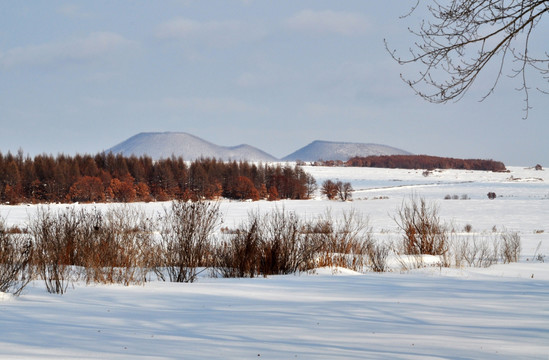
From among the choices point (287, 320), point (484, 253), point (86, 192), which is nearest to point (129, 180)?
point (86, 192)

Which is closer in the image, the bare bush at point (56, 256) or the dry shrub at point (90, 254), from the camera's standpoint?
the bare bush at point (56, 256)

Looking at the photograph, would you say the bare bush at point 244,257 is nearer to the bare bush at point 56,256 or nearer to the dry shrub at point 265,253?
the dry shrub at point 265,253

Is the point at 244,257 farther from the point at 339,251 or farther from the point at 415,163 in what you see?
the point at 415,163

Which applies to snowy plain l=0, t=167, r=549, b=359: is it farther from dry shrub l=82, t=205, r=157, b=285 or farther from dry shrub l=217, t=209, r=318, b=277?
dry shrub l=217, t=209, r=318, b=277

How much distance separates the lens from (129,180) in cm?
7325

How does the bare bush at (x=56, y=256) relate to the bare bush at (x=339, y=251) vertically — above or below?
above

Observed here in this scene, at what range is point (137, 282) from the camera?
25.7ft

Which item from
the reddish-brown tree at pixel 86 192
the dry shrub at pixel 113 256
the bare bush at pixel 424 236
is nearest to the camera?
the dry shrub at pixel 113 256

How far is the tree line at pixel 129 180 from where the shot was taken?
6388cm

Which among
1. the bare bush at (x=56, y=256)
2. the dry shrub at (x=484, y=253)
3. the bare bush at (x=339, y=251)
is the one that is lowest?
the dry shrub at (x=484, y=253)

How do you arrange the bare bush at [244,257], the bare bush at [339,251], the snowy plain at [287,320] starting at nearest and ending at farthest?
the snowy plain at [287,320], the bare bush at [244,257], the bare bush at [339,251]

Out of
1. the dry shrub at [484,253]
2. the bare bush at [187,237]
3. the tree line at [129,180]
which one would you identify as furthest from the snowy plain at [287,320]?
the tree line at [129,180]

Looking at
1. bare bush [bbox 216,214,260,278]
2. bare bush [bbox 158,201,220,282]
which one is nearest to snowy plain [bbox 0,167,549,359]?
bare bush [bbox 158,201,220,282]

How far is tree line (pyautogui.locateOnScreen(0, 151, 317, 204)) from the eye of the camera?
63875 mm
